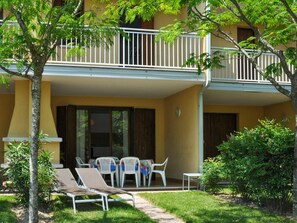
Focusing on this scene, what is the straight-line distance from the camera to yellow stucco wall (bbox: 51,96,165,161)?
1548 cm

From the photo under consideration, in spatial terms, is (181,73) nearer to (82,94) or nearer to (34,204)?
(82,94)

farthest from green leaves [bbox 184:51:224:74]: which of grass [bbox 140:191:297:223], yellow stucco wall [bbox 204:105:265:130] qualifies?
yellow stucco wall [bbox 204:105:265:130]

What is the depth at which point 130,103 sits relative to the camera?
16078 mm

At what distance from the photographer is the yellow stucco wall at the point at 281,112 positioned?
55.0ft

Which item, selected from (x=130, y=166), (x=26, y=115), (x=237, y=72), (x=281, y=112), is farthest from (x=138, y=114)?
(x=281, y=112)

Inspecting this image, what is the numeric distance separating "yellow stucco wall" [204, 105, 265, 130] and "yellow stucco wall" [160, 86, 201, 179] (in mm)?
2264

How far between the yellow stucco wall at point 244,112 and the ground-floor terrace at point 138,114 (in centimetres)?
4

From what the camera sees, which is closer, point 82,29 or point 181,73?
point 82,29

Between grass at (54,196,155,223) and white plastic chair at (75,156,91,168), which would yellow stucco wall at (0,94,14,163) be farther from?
grass at (54,196,155,223)

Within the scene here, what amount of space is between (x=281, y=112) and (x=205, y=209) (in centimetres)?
860

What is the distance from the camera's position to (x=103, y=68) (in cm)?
1225

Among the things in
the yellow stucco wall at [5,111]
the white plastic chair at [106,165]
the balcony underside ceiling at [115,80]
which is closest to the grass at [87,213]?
the white plastic chair at [106,165]

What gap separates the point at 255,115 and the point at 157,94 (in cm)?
471

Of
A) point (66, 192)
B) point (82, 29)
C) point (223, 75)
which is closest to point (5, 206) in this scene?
point (66, 192)
